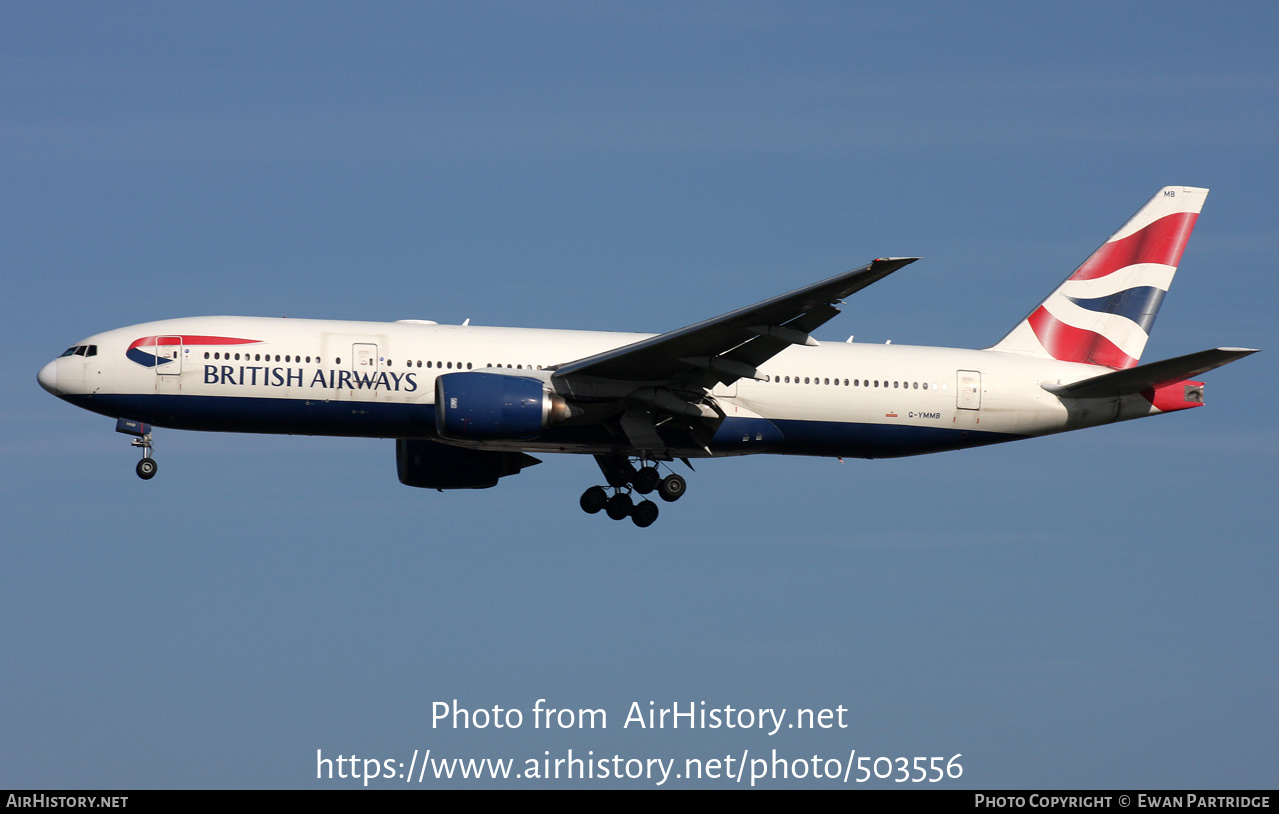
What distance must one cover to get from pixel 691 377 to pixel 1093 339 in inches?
471

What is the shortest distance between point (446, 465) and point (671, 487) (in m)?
6.05

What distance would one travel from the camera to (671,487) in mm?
36688

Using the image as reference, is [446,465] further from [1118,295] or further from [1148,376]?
[1118,295]

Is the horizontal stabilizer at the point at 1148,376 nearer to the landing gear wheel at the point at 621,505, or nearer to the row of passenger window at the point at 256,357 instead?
the landing gear wheel at the point at 621,505

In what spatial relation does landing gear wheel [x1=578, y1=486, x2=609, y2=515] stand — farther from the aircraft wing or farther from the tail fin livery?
the tail fin livery

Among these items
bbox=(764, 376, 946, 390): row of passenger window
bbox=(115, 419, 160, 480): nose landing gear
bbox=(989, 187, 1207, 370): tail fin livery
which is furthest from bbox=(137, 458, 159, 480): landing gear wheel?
bbox=(989, 187, 1207, 370): tail fin livery

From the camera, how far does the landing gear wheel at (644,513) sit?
121 ft

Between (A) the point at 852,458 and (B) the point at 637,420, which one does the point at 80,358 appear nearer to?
(B) the point at 637,420

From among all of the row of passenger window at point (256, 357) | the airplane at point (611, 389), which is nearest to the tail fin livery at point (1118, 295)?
the airplane at point (611, 389)

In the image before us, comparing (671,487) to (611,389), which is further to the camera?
(671,487)

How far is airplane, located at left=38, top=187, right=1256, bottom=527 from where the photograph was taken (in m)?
32.8

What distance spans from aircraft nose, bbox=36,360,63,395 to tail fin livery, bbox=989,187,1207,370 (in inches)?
908

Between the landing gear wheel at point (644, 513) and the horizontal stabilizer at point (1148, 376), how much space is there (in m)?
10.1

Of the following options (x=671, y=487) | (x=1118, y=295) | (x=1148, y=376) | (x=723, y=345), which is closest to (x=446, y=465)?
(x=671, y=487)
